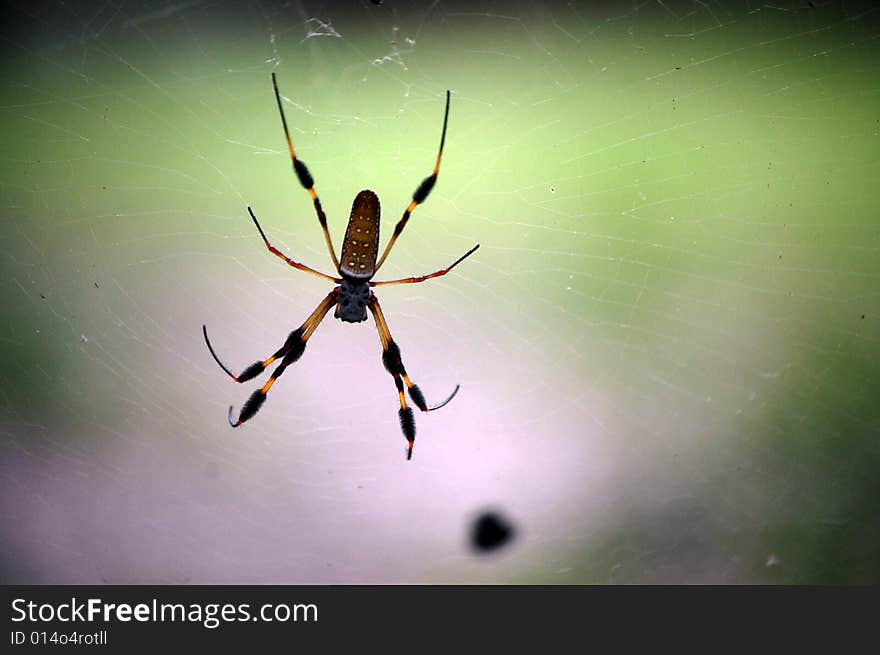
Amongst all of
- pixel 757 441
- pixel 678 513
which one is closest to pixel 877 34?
pixel 757 441

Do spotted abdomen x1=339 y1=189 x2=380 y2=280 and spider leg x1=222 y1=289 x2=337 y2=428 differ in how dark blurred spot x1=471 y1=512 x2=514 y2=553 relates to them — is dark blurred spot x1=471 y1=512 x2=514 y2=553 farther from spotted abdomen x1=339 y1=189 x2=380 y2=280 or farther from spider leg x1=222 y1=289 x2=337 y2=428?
spotted abdomen x1=339 y1=189 x2=380 y2=280

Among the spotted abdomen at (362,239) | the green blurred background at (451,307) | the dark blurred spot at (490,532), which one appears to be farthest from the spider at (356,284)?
the dark blurred spot at (490,532)

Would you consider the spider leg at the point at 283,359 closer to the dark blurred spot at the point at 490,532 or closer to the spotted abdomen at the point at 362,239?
the spotted abdomen at the point at 362,239

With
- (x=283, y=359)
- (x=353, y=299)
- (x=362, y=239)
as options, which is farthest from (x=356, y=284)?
(x=283, y=359)

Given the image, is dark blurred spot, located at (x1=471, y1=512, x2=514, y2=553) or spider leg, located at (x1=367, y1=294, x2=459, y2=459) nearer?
spider leg, located at (x1=367, y1=294, x2=459, y2=459)

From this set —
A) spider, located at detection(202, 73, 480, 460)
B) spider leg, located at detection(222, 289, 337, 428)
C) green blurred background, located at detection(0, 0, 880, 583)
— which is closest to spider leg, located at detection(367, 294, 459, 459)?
spider, located at detection(202, 73, 480, 460)

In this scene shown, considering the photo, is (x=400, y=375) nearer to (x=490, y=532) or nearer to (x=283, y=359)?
(x=283, y=359)
